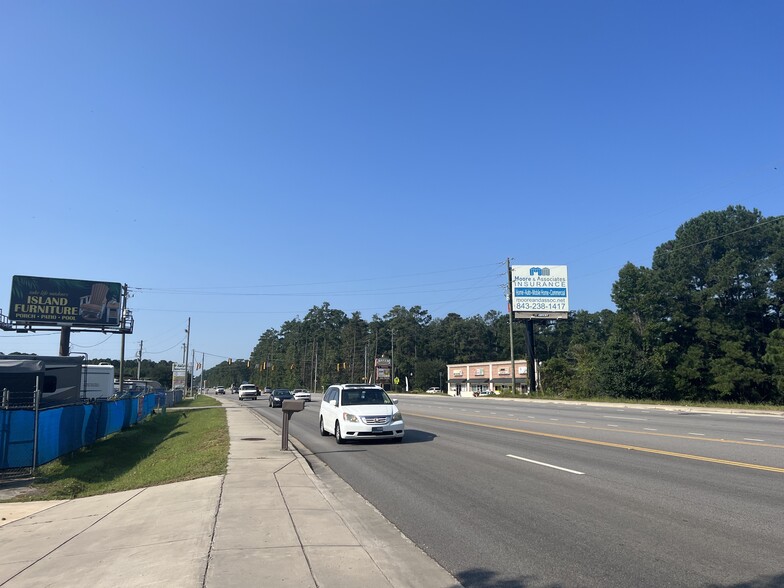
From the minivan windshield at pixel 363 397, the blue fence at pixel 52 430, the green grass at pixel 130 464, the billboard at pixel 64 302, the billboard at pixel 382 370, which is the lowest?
the green grass at pixel 130 464

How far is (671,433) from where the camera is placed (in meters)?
17.1

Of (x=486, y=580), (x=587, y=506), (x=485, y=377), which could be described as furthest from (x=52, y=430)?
(x=485, y=377)

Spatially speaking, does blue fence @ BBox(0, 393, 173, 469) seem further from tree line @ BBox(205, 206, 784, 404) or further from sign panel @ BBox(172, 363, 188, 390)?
sign panel @ BBox(172, 363, 188, 390)

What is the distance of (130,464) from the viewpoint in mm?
16031

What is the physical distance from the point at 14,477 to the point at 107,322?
128ft

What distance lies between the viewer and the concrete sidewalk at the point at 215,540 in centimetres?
514

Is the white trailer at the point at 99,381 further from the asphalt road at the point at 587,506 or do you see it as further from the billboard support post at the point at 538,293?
the billboard support post at the point at 538,293

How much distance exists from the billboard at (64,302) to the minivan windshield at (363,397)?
124ft

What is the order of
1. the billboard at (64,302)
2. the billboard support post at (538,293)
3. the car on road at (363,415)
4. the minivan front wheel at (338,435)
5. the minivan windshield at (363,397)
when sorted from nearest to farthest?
1. the car on road at (363,415)
2. the minivan front wheel at (338,435)
3. the minivan windshield at (363,397)
4. the billboard at (64,302)
5. the billboard support post at (538,293)

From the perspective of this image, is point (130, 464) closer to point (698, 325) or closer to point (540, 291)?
point (540, 291)

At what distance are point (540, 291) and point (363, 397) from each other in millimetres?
47537

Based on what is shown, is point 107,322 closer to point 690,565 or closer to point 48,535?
point 48,535

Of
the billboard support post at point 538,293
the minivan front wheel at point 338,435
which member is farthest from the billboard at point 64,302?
the billboard support post at point 538,293

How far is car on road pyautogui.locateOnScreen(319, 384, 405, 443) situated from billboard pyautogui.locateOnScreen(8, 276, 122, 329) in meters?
37.6
